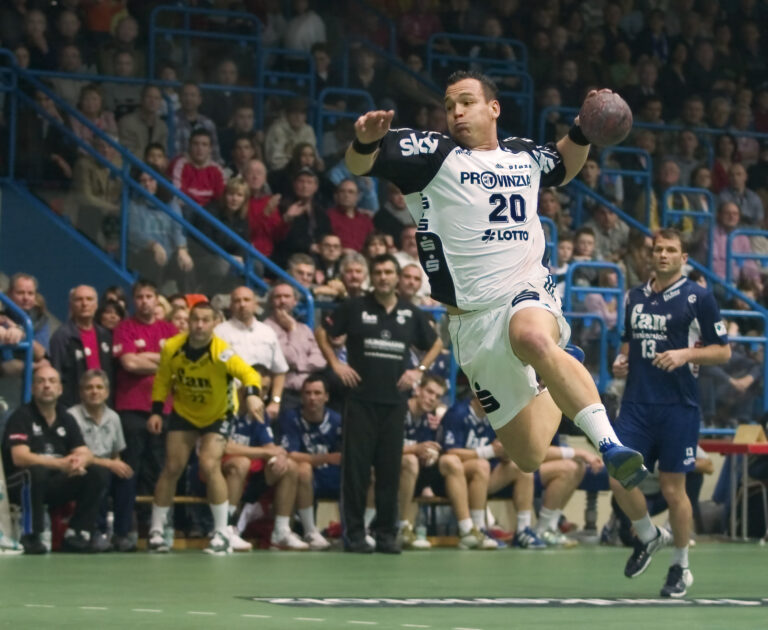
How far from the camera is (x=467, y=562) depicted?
44.1 feet

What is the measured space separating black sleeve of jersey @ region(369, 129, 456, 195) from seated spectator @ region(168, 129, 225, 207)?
765cm

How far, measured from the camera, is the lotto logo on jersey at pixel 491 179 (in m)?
9.41

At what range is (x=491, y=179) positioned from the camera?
30.9 ft

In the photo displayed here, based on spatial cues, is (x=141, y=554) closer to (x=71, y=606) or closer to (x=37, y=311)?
(x=37, y=311)

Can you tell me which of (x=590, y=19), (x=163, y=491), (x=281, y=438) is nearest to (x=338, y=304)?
(x=281, y=438)

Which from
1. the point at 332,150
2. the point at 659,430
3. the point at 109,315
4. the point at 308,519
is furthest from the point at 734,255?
the point at 659,430

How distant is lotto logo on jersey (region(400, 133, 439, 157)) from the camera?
9297 mm

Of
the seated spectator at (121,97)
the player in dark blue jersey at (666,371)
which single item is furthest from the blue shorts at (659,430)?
the seated spectator at (121,97)

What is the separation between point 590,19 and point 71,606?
51.8ft

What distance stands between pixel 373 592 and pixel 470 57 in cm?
1166

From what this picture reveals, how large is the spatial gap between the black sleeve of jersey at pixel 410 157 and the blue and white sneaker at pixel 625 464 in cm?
197

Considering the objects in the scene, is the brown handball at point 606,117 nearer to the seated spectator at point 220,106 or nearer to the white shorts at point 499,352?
the white shorts at point 499,352

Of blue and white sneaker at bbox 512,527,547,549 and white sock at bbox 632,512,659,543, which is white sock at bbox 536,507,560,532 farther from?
white sock at bbox 632,512,659,543

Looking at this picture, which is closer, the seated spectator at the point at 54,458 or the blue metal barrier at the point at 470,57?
the seated spectator at the point at 54,458
